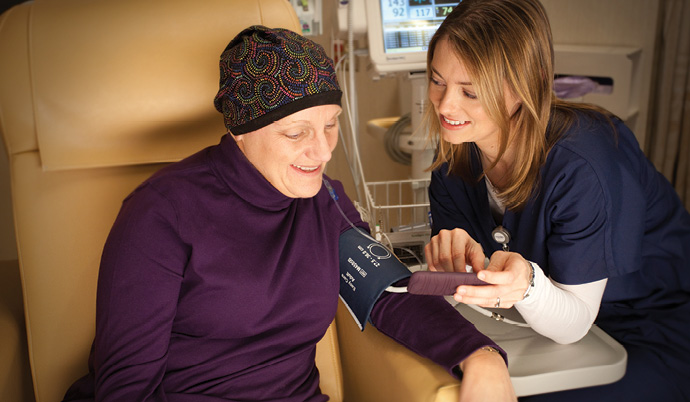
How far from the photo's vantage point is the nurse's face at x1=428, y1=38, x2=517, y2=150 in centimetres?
119

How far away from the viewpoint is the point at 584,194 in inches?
44.2

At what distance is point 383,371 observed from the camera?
1.12m

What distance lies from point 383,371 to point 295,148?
0.45 metres

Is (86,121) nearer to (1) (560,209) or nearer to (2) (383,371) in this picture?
(2) (383,371)

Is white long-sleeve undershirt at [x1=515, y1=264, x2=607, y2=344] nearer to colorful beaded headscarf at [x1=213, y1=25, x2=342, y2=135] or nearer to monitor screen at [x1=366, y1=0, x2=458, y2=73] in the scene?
colorful beaded headscarf at [x1=213, y1=25, x2=342, y2=135]

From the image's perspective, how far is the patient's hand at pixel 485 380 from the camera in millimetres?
928

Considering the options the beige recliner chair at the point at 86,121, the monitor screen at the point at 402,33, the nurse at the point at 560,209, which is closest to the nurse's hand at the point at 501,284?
the nurse at the point at 560,209

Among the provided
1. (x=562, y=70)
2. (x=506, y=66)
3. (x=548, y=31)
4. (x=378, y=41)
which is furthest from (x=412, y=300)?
(x=562, y=70)

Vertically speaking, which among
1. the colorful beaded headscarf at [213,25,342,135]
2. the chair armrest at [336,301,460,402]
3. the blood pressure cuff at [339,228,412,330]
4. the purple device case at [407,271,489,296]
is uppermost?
the colorful beaded headscarf at [213,25,342,135]

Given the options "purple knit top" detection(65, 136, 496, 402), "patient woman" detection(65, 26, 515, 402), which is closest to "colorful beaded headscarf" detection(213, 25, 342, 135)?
"patient woman" detection(65, 26, 515, 402)

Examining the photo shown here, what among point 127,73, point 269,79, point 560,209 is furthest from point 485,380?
point 127,73

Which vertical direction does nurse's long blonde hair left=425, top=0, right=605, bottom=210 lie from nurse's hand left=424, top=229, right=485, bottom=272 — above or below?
above

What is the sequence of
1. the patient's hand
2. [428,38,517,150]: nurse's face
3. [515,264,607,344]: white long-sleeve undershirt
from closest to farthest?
the patient's hand < [515,264,607,344]: white long-sleeve undershirt < [428,38,517,150]: nurse's face

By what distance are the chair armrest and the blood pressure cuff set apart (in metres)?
0.06
